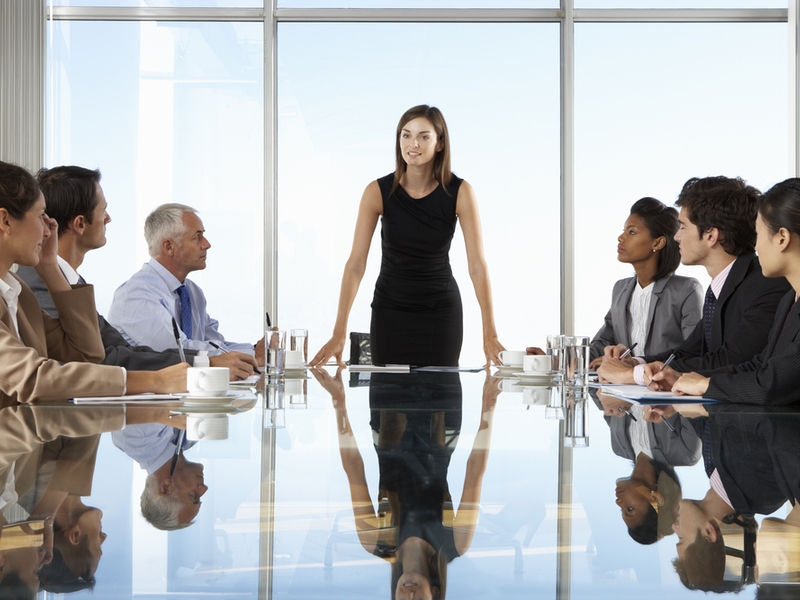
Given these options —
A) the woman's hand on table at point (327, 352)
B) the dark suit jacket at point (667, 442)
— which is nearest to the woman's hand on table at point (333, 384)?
the woman's hand on table at point (327, 352)

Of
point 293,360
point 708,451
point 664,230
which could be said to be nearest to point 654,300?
point 664,230

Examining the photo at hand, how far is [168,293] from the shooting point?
3070 mm

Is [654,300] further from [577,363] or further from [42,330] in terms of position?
[42,330]

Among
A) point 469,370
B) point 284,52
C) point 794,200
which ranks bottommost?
point 469,370

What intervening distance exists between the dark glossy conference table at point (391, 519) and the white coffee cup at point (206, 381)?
33cm

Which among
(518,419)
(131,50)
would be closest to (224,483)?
(518,419)

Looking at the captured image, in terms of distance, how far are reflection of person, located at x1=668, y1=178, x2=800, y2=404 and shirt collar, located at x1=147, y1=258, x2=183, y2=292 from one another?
6.71 feet

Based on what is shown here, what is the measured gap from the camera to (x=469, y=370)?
9.05ft

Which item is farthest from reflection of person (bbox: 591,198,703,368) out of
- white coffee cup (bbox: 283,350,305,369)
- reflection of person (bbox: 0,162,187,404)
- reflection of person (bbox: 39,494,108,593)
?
reflection of person (bbox: 39,494,108,593)

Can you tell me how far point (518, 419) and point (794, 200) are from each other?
1125 mm

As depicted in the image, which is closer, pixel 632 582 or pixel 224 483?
pixel 632 582

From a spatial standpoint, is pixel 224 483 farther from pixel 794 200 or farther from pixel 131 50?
pixel 131 50

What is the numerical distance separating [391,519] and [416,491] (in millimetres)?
105

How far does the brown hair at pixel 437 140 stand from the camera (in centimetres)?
329
